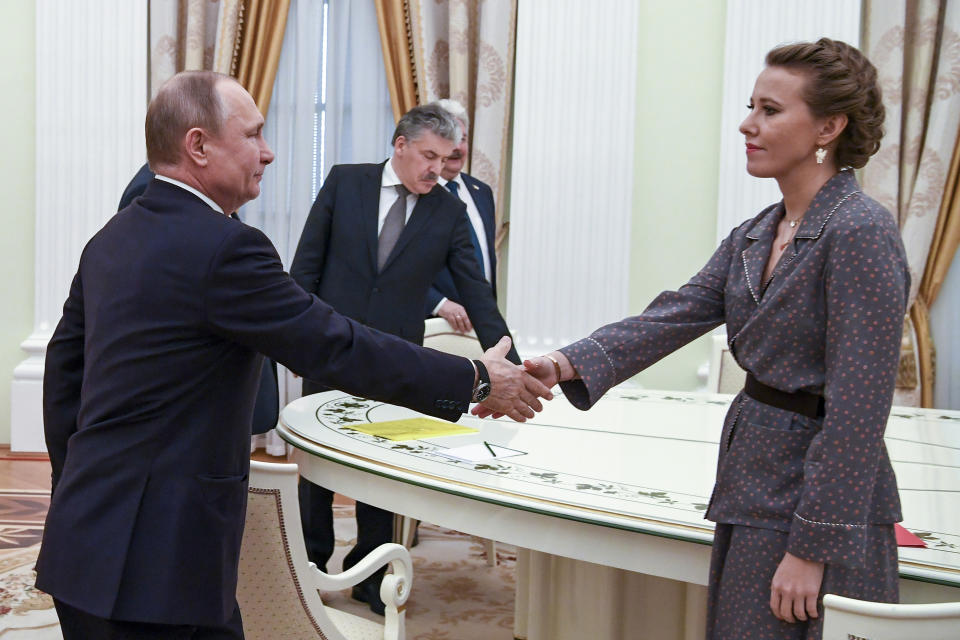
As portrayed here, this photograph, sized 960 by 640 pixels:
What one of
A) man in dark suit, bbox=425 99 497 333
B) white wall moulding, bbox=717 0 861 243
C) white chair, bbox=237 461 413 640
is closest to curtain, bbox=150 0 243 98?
man in dark suit, bbox=425 99 497 333

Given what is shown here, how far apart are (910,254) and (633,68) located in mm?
1675

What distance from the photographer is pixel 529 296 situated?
5.06 metres

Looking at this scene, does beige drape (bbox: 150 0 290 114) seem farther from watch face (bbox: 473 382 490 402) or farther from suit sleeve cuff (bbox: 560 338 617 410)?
suit sleeve cuff (bbox: 560 338 617 410)

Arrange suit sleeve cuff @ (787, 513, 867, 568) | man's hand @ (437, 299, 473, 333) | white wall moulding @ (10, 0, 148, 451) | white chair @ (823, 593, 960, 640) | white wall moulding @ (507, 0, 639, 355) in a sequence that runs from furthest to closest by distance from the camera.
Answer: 1. white wall moulding @ (10, 0, 148, 451)
2. white wall moulding @ (507, 0, 639, 355)
3. man's hand @ (437, 299, 473, 333)
4. suit sleeve cuff @ (787, 513, 867, 568)
5. white chair @ (823, 593, 960, 640)

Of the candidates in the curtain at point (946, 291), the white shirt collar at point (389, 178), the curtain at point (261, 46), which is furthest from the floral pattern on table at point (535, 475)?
the curtain at point (946, 291)

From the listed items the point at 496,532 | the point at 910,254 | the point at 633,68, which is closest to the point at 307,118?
the point at 633,68

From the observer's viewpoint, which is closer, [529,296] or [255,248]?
[255,248]

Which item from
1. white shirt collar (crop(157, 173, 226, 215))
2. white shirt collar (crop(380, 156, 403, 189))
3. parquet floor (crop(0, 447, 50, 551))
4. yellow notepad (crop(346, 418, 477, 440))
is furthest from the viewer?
parquet floor (crop(0, 447, 50, 551))

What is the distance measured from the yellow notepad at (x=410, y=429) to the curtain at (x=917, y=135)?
9.70 ft

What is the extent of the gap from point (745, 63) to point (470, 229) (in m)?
1.87

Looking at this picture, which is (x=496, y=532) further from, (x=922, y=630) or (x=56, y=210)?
(x=56, y=210)

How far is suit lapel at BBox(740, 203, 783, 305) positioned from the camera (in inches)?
58.3

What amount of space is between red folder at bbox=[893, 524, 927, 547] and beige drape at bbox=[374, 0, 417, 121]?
13.0 ft

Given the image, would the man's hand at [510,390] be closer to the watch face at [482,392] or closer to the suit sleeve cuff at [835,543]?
the watch face at [482,392]
